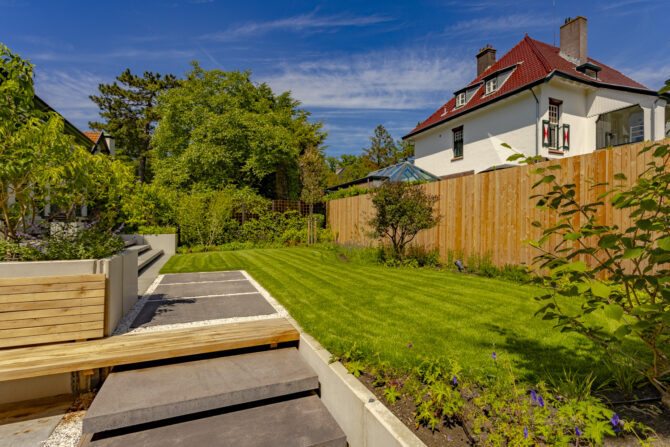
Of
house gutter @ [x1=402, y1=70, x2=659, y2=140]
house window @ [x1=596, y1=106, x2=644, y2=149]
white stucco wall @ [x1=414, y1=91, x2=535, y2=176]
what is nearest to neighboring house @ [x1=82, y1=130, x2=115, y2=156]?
white stucco wall @ [x1=414, y1=91, x2=535, y2=176]

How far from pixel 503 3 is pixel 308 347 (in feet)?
36.4

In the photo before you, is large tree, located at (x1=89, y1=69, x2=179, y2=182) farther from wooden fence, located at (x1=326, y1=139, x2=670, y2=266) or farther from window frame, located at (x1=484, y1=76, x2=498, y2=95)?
wooden fence, located at (x1=326, y1=139, x2=670, y2=266)

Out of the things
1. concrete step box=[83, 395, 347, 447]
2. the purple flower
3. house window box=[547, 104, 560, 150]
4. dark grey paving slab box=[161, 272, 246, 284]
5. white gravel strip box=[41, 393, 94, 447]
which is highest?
house window box=[547, 104, 560, 150]

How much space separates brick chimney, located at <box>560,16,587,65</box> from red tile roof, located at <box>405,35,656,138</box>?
39 cm

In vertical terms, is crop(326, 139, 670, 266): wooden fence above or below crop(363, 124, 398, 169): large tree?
below

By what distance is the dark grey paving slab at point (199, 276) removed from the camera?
22.6ft

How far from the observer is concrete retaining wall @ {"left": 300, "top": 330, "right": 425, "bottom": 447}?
191 cm

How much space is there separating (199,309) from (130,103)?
34218 millimetres

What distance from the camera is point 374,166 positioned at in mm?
37688

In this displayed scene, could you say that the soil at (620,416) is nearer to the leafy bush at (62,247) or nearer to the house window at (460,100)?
the leafy bush at (62,247)

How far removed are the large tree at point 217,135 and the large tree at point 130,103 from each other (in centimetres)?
991

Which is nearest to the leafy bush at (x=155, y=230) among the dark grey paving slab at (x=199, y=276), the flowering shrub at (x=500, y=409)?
the dark grey paving slab at (x=199, y=276)

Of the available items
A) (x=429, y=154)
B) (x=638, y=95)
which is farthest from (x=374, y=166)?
(x=638, y=95)

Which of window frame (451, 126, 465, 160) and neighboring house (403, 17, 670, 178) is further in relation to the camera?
window frame (451, 126, 465, 160)
